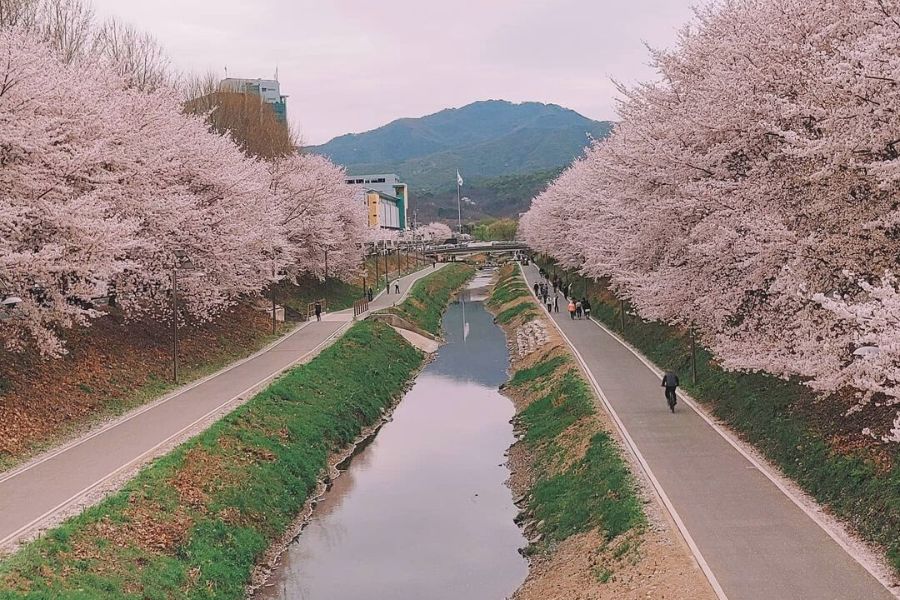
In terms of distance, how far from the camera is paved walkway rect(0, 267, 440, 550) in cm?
1689

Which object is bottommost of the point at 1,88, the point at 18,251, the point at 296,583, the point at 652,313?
the point at 296,583

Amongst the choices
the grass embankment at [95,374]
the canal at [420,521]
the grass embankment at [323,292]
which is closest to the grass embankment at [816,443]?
the canal at [420,521]

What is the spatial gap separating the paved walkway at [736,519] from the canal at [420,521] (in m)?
4.12

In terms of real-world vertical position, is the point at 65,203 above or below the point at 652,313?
above

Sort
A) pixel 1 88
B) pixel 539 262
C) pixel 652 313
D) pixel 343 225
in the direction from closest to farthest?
pixel 1 88 → pixel 652 313 → pixel 343 225 → pixel 539 262

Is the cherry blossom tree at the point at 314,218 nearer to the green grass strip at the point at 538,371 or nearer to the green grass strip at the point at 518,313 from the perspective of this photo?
the green grass strip at the point at 518,313

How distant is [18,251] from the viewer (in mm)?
22781

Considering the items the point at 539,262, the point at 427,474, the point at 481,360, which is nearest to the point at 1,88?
the point at 427,474

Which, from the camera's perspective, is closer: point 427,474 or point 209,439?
point 209,439

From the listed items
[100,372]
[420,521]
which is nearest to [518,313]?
[100,372]

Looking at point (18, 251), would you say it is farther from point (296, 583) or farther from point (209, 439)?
point (296, 583)

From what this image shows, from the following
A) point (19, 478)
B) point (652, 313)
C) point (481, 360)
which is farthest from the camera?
point (481, 360)

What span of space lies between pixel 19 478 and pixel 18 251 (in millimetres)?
6758

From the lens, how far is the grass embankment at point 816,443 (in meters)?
14.8
